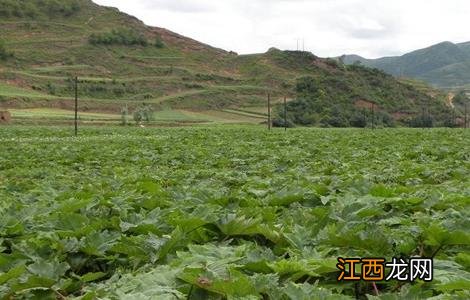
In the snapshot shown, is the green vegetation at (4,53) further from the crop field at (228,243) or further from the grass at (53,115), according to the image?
the crop field at (228,243)

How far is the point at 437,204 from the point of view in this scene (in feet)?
16.2

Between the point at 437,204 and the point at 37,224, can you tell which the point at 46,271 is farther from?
the point at 437,204

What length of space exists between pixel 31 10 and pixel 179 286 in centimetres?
11559

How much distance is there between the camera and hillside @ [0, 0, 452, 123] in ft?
246

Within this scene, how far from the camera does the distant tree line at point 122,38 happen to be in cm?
10075

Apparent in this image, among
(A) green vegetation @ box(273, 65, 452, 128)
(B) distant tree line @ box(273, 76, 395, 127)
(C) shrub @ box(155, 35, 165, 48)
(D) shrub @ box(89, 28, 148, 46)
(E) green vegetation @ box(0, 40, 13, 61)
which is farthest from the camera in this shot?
(C) shrub @ box(155, 35, 165, 48)

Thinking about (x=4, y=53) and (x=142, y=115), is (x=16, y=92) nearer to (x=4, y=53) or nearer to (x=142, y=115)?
(x=4, y=53)

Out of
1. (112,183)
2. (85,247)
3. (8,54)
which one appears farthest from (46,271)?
(8,54)

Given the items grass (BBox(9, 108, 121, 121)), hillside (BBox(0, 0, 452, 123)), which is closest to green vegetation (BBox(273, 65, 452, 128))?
hillside (BBox(0, 0, 452, 123))

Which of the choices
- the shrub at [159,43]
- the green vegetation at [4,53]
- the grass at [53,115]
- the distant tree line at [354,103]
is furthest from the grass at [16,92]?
A: the shrub at [159,43]

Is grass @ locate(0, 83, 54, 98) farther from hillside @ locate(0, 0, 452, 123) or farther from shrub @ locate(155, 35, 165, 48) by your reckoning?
shrub @ locate(155, 35, 165, 48)

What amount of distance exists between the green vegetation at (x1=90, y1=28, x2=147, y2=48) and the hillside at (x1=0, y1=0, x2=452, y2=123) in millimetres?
184

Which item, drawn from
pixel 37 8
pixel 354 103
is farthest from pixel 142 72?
pixel 354 103

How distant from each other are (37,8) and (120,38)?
1989 cm
